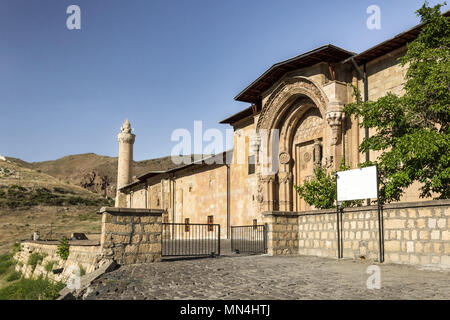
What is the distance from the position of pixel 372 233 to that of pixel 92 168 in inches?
3535

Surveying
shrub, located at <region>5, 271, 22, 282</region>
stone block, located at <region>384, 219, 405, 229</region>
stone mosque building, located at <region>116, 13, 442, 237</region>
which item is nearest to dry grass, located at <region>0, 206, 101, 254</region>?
shrub, located at <region>5, 271, 22, 282</region>

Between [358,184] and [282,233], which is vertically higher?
[358,184]

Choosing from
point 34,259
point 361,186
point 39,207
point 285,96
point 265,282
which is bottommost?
point 34,259

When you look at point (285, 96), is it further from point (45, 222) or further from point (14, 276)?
point (45, 222)

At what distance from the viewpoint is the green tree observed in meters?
9.63

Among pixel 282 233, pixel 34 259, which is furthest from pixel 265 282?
pixel 34 259

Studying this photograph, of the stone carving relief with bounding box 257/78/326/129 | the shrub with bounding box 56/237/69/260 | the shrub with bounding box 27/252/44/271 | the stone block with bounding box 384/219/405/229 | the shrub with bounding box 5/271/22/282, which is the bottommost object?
the shrub with bounding box 5/271/22/282

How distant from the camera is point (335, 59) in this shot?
55.2ft

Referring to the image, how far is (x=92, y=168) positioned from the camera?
92.0 meters

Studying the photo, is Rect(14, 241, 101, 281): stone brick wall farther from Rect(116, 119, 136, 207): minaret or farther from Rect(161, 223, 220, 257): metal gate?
Rect(116, 119, 136, 207): minaret

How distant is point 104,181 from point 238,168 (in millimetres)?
66700

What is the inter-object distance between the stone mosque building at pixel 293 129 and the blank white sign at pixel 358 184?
17.2 feet

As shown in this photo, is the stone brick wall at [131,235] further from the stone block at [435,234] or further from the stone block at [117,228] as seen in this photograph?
the stone block at [435,234]

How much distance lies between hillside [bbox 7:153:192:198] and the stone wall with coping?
68240 millimetres
